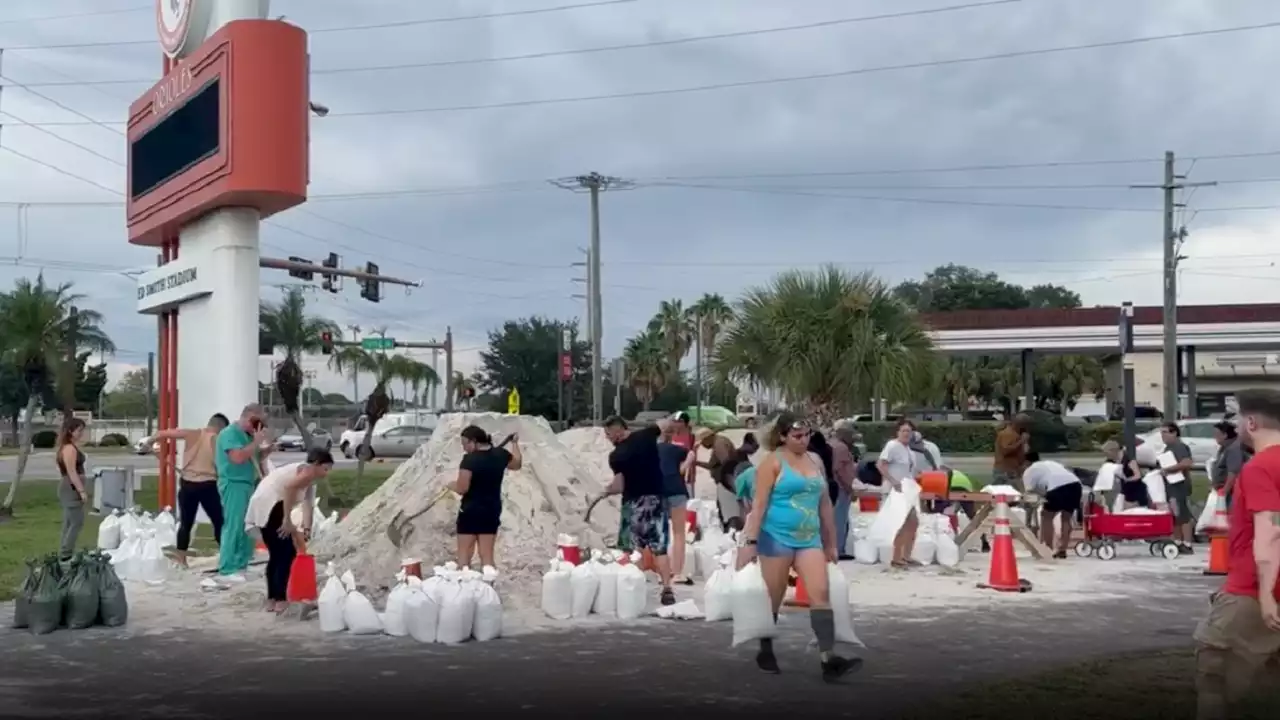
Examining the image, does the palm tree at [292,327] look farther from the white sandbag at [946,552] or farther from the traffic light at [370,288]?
the white sandbag at [946,552]

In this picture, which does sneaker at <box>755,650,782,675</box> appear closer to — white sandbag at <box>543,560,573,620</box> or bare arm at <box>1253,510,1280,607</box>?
white sandbag at <box>543,560,573,620</box>

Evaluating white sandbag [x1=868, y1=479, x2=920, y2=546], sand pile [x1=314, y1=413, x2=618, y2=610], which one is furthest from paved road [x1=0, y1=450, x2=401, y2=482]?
white sandbag [x1=868, y1=479, x2=920, y2=546]

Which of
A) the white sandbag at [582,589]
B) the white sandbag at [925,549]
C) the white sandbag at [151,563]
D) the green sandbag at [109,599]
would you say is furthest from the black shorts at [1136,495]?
the green sandbag at [109,599]

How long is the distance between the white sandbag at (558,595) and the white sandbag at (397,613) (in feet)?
4.09

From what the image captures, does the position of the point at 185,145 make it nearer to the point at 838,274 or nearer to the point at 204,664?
the point at 204,664

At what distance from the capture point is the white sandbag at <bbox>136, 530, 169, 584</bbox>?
1284 centimetres

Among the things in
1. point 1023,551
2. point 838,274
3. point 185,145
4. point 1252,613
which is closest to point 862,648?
point 1252,613

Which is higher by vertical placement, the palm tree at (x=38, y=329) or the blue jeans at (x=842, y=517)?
the palm tree at (x=38, y=329)

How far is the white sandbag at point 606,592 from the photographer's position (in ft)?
34.3

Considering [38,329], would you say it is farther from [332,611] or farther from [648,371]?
[648,371]

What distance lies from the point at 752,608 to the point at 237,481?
618 centimetres

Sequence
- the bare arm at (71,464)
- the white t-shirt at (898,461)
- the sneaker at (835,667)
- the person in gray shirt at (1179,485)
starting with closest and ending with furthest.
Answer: the sneaker at (835,667), the bare arm at (71,464), the white t-shirt at (898,461), the person in gray shirt at (1179,485)

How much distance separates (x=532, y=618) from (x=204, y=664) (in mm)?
2714

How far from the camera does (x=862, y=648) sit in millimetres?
8984
